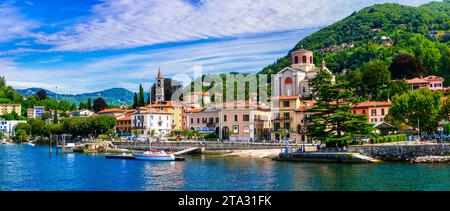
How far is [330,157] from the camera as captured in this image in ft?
129

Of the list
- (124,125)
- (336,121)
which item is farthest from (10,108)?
(336,121)

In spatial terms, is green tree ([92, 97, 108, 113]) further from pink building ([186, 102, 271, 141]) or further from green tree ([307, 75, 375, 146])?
green tree ([307, 75, 375, 146])

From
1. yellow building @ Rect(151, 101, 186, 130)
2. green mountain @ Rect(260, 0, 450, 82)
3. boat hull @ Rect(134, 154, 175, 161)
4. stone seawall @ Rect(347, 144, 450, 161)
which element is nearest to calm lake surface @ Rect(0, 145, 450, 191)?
stone seawall @ Rect(347, 144, 450, 161)

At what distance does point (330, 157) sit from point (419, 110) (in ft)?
48.9

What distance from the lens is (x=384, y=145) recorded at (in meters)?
39.9

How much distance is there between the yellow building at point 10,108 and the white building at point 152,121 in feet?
247

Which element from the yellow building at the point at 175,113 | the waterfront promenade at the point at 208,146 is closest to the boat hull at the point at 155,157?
the waterfront promenade at the point at 208,146

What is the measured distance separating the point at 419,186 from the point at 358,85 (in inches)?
2098

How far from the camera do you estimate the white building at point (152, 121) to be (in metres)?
79.3

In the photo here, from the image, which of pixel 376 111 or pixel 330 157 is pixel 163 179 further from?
pixel 376 111

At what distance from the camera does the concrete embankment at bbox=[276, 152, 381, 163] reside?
38469 millimetres

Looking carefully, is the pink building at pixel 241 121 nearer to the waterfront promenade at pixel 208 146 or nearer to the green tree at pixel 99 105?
the waterfront promenade at pixel 208 146
